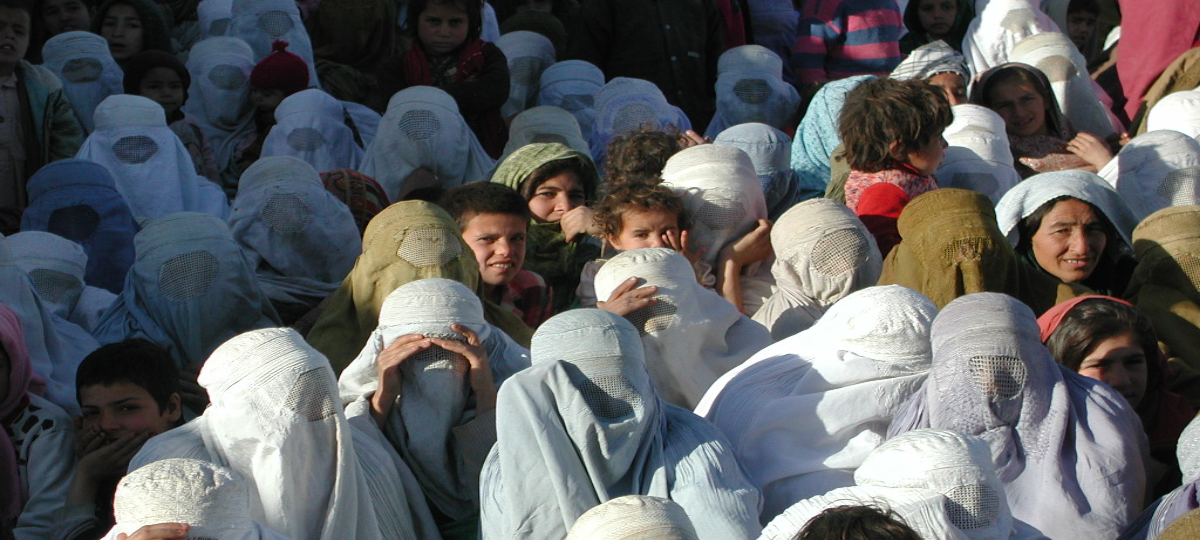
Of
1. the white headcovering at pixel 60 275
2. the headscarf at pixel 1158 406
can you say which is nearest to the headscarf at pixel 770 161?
the headscarf at pixel 1158 406

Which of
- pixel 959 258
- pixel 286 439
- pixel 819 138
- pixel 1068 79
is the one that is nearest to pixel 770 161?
pixel 819 138

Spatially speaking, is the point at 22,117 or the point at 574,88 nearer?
the point at 22,117

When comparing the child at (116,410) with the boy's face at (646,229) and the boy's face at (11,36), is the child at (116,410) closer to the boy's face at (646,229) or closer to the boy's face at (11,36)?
the boy's face at (646,229)

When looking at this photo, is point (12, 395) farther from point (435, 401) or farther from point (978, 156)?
point (978, 156)

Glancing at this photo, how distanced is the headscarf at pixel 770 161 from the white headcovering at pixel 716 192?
0.57 metres

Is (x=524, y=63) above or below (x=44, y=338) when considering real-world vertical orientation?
below

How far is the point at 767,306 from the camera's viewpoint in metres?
6.28

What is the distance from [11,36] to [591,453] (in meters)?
4.41

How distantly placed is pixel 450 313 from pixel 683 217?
4.68 ft

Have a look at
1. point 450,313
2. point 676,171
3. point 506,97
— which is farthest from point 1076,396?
point 506,97

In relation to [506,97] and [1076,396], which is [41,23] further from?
[1076,396]

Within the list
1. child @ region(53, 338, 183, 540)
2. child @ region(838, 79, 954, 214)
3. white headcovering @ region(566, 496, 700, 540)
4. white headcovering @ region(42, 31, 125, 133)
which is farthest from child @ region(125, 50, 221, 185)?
white headcovering @ region(566, 496, 700, 540)

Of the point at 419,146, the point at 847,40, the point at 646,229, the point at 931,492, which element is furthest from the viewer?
the point at 847,40

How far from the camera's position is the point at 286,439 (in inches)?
185
